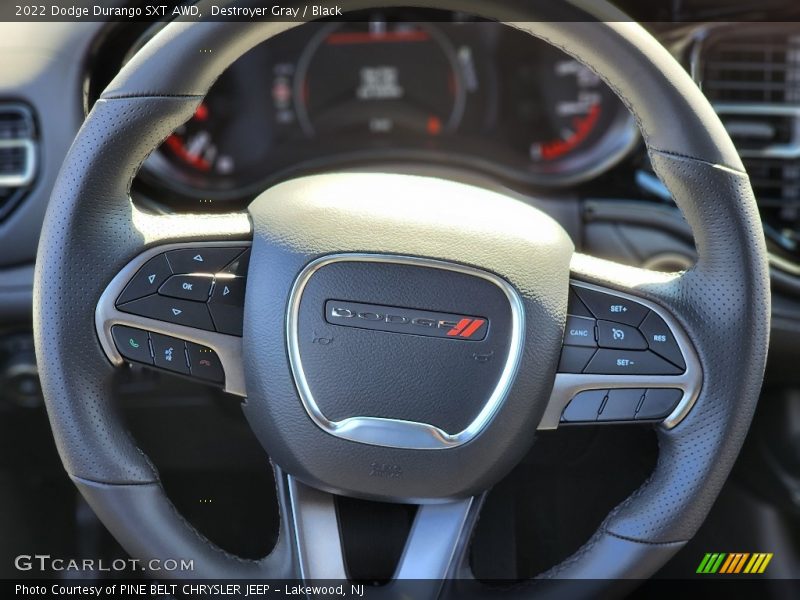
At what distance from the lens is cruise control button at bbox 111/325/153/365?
953 millimetres

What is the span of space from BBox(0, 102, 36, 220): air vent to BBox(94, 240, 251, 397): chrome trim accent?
522 millimetres

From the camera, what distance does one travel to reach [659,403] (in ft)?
3.19

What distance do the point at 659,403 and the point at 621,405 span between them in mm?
34

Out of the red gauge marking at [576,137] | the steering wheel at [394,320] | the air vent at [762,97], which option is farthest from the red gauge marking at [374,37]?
the steering wheel at [394,320]

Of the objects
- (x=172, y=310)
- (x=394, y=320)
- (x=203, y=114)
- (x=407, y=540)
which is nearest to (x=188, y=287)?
(x=172, y=310)

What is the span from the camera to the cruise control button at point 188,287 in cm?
96

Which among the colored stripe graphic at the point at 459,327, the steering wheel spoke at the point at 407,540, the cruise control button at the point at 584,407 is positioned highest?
the colored stripe graphic at the point at 459,327

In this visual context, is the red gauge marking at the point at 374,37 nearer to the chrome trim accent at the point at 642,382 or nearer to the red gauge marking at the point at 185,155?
the red gauge marking at the point at 185,155

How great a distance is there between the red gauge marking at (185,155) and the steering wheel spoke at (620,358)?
0.77 metres

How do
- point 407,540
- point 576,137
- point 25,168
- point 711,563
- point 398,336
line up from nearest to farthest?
point 398,336 < point 407,540 < point 25,168 < point 711,563 < point 576,137

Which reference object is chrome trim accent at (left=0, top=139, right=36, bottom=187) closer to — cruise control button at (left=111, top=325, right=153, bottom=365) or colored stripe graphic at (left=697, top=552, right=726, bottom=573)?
cruise control button at (left=111, top=325, right=153, bottom=365)

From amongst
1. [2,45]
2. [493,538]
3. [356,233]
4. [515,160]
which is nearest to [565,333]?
[356,233]

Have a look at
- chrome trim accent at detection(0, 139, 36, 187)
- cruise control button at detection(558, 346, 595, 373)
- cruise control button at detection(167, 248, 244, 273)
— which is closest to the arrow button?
cruise control button at detection(167, 248, 244, 273)

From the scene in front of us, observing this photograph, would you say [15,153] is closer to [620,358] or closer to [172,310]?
[172,310]
